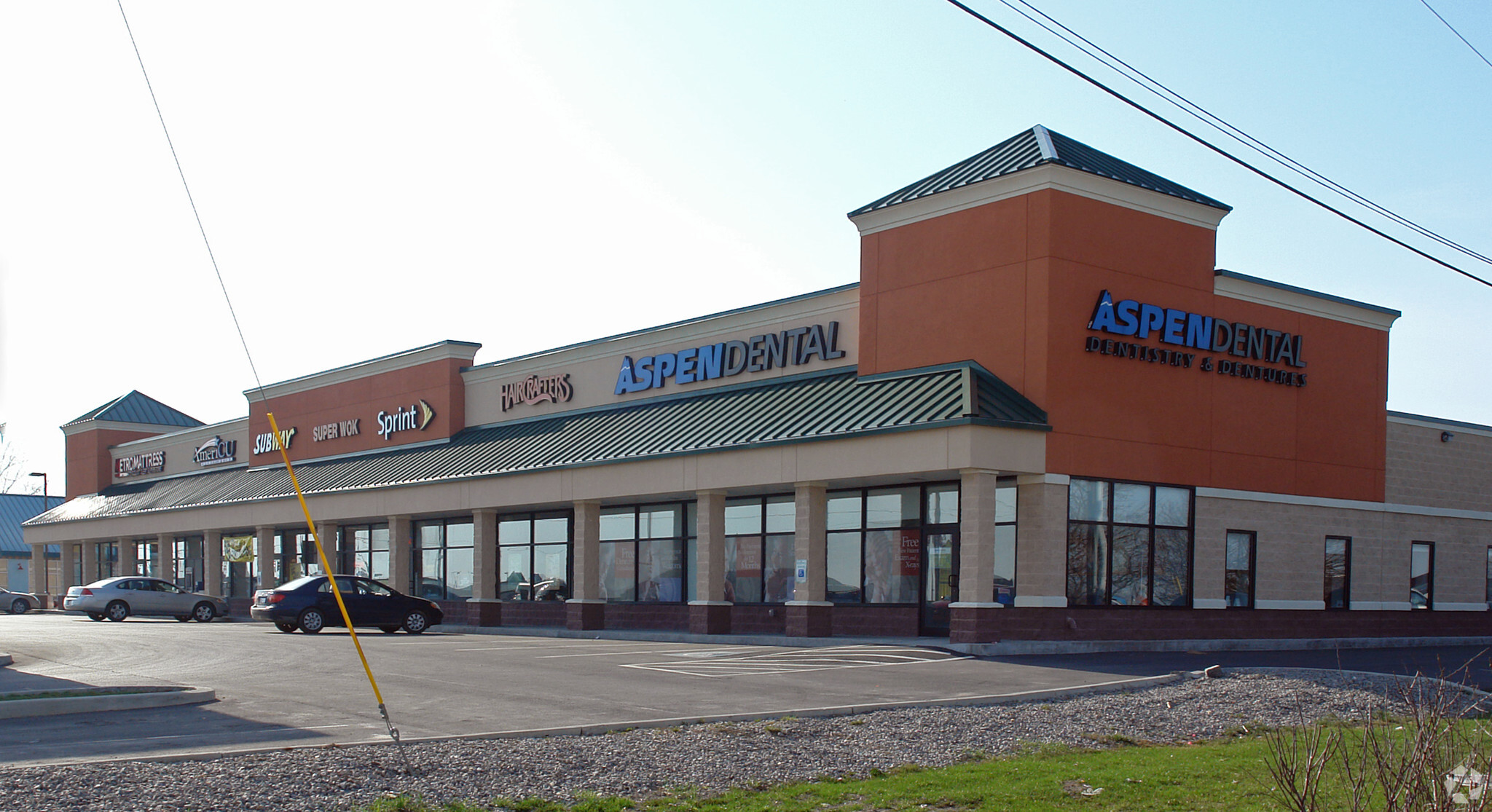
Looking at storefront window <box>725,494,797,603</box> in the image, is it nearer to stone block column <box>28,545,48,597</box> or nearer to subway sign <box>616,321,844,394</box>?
→ subway sign <box>616,321,844,394</box>

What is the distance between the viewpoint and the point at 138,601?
40969mm

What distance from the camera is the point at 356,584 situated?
3106 cm

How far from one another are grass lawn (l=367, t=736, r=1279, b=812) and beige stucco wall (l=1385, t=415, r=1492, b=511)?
22040mm

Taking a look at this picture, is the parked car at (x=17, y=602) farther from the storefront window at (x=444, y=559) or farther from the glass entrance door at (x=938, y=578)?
the glass entrance door at (x=938, y=578)

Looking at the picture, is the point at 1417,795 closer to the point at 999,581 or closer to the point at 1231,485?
the point at 999,581

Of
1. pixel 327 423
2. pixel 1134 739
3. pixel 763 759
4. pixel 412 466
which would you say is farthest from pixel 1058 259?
pixel 327 423

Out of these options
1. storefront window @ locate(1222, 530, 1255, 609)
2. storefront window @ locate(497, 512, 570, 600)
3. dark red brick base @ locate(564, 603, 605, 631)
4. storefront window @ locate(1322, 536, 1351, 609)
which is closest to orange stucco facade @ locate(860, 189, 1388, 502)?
storefront window @ locate(1222, 530, 1255, 609)

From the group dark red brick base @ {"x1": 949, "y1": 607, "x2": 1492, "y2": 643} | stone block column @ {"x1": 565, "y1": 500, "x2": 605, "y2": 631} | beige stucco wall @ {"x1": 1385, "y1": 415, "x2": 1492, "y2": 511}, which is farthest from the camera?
stone block column @ {"x1": 565, "y1": 500, "x2": 605, "y2": 631}

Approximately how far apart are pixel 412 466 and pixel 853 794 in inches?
1235

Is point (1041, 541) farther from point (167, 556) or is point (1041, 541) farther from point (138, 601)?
point (167, 556)

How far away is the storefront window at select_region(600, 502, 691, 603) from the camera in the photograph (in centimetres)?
3197

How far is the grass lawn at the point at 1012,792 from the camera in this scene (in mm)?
9227

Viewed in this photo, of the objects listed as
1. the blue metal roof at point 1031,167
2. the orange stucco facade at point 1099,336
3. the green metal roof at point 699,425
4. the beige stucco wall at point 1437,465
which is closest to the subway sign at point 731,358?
the green metal roof at point 699,425

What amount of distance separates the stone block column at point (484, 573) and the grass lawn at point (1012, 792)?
25.4 meters
